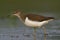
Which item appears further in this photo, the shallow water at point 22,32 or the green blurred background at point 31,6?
the green blurred background at point 31,6

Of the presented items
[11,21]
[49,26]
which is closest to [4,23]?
[11,21]

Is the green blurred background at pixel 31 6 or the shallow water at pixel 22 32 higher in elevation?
the green blurred background at pixel 31 6

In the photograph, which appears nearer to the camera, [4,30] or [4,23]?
[4,30]

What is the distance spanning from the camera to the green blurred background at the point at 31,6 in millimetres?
6312

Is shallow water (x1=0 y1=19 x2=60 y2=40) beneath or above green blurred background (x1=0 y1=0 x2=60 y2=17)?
beneath

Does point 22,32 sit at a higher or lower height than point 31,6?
lower

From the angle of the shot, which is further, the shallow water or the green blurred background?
the green blurred background

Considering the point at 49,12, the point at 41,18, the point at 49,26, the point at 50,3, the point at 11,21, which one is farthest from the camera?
the point at 50,3

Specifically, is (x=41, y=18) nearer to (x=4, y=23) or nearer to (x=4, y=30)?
(x=4, y=30)

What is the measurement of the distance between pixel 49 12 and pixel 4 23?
1330mm

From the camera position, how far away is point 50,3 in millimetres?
6562

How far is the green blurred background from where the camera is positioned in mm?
6312

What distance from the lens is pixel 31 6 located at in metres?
6.51

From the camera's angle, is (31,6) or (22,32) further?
(31,6)
